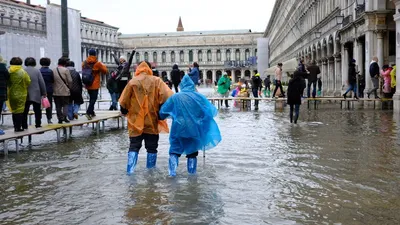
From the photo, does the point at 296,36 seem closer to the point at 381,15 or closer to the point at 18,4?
the point at 381,15

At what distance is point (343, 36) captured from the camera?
28.6 m

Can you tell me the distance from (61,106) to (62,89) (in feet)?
1.40

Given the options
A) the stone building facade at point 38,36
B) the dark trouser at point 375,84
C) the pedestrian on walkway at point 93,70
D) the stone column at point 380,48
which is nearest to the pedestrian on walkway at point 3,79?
the pedestrian on walkway at point 93,70

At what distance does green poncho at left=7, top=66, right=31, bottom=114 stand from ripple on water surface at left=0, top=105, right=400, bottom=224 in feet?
3.02

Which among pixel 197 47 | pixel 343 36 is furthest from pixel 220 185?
pixel 197 47

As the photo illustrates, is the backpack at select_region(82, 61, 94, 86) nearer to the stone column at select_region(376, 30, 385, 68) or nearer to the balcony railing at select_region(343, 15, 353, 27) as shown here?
the stone column at select_region(376, 30, 385, 68)

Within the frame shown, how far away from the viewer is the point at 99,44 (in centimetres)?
11912

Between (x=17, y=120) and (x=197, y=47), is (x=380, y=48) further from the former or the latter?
(x=197, y=47)

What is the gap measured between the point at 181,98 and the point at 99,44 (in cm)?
11466

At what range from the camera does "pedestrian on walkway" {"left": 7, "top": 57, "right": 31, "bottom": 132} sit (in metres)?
10.4

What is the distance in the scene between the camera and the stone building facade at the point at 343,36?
22453 mm

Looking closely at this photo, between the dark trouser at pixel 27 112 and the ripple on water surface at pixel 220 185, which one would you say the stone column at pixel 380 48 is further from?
the dark trouser at pixel 27 112

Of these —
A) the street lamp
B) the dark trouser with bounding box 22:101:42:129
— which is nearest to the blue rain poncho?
the dark trouser with bounding box 22:101:42:129

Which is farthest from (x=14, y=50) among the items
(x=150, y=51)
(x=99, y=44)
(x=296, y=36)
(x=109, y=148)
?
(x=150, y=51)
